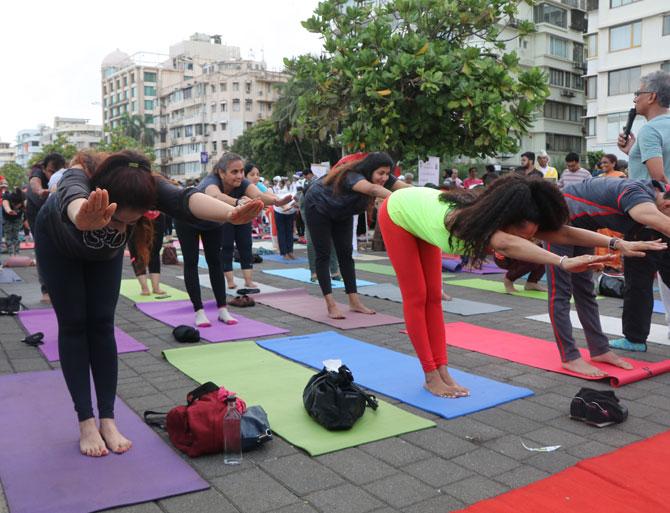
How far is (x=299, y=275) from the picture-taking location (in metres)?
9.98

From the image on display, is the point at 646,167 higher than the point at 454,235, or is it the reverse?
the point at 646,167

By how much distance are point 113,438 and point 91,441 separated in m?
0.10

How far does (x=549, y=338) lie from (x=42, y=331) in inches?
184

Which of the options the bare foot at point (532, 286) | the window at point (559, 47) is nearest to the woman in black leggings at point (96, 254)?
the bare foot at point (532, 286)

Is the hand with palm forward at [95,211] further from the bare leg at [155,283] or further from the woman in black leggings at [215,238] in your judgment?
the bare leg at [155,283]

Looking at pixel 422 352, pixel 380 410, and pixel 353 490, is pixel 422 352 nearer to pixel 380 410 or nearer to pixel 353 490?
pixel 380 410

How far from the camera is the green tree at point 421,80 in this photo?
10.2 m

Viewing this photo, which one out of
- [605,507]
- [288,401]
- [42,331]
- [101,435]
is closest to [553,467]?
[605,507]

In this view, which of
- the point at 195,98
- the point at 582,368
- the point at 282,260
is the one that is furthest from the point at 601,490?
the point at 195,98

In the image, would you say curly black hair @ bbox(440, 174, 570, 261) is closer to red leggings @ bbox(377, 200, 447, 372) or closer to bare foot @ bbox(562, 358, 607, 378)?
red leggings @ bbox(377, 200, 447, 372)

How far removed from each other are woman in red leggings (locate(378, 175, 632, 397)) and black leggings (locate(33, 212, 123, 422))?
1639 millimetres

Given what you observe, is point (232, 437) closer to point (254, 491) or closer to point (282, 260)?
point (254, 491)

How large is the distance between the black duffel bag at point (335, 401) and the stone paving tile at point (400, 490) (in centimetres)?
59

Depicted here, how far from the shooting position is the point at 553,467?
2953 millimetres
